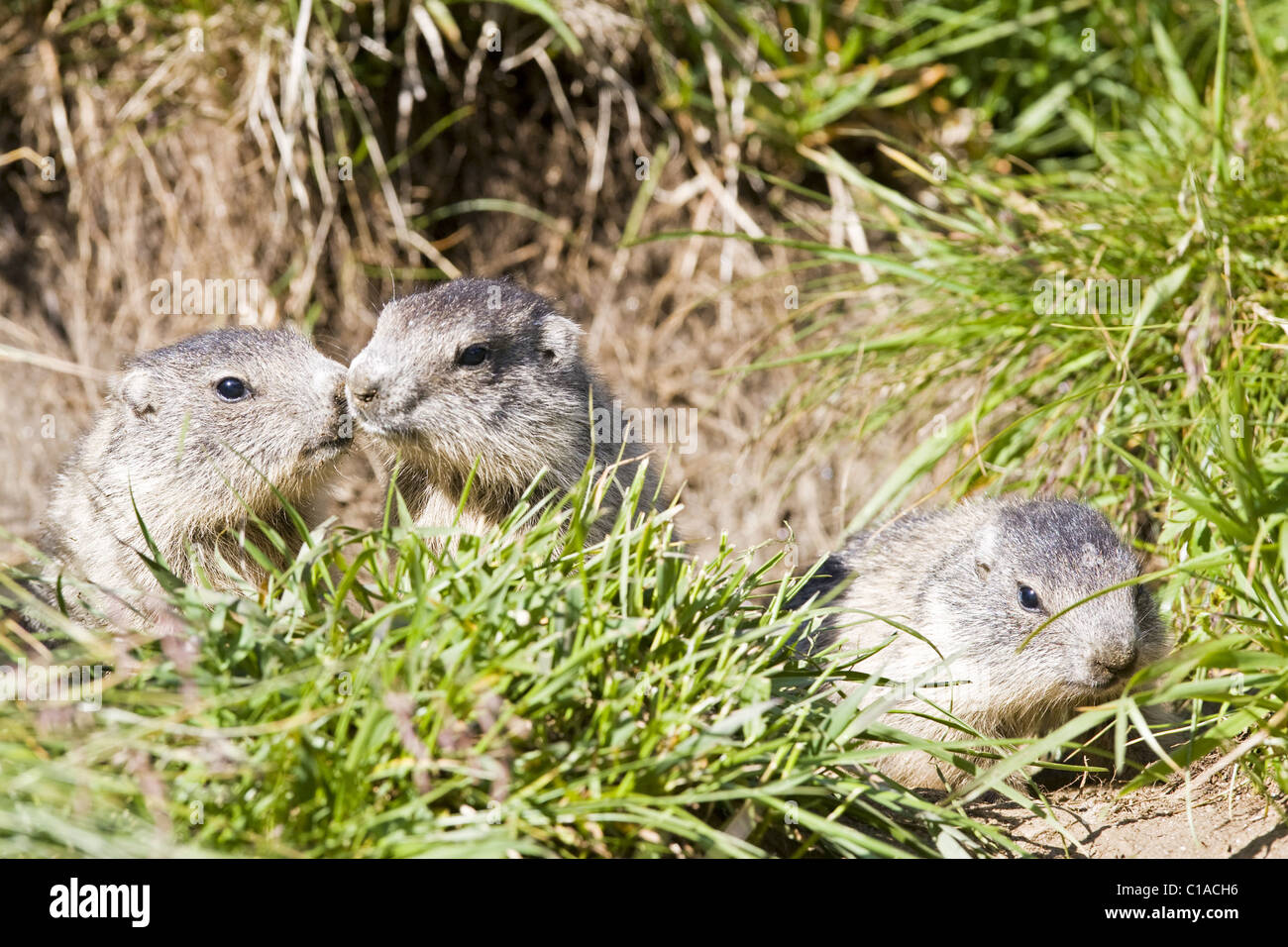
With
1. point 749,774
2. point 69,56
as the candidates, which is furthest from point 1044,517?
point 69,56

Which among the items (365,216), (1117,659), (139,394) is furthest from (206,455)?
(1117,659)

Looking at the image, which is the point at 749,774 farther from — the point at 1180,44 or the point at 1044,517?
the point at 1180,44

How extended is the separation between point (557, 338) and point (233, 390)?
1.64 meters

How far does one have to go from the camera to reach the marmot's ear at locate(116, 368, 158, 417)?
6.04 metres

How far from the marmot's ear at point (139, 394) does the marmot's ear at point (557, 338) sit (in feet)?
6.54

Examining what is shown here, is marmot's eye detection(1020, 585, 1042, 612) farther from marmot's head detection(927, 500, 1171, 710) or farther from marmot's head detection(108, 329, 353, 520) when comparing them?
marmot's head detection(108, 329, 353, 520)

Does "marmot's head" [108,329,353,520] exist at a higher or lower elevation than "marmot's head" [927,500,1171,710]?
higher

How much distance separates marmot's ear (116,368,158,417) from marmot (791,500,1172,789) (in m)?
3.51

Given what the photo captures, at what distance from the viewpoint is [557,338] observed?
6301mm

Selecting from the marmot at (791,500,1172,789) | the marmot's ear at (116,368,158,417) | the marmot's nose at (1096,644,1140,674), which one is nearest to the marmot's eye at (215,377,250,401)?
the marmot's ear at (116,368,158,417)

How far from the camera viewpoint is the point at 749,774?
425 centimetres

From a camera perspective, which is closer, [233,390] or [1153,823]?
[1153,823]

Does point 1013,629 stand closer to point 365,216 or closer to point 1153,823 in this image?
point 1153,823

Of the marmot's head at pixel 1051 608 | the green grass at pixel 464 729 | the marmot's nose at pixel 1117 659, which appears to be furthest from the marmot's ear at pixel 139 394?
the marmot's nose at pixel 1117 659
